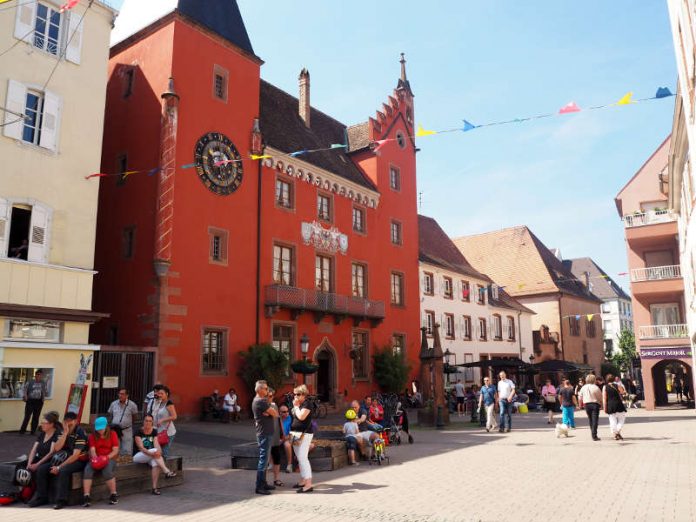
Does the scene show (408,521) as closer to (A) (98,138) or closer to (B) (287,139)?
(A) (98,138)

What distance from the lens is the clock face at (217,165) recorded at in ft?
76.1

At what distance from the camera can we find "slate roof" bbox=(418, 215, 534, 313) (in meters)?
40.2

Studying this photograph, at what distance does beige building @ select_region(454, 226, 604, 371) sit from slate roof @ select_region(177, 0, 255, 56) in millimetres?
31019

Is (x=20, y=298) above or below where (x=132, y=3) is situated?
below

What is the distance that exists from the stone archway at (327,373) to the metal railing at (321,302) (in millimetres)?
1675

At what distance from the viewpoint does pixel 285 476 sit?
11289 millimetres

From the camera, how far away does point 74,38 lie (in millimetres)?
18844

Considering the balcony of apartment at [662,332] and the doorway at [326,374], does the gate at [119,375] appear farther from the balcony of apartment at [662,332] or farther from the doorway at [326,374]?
the balcony of apartment at [662,332]

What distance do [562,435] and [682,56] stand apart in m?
10.7

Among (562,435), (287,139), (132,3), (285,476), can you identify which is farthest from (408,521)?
(132,3)

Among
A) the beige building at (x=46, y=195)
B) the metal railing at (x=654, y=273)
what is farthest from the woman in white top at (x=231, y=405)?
the metal railing at (x=654, y=273)

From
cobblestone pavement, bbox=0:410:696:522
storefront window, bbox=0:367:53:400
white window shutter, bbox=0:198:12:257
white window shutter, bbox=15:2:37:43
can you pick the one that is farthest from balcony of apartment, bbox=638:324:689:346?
white window shutter, bbox=15:2:37:43

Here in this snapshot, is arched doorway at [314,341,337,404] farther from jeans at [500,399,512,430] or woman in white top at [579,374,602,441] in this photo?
woman in white top at [579,374,602,441]

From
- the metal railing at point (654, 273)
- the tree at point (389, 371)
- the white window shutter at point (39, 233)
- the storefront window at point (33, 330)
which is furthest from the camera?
the metal railing at point (654, 273)
